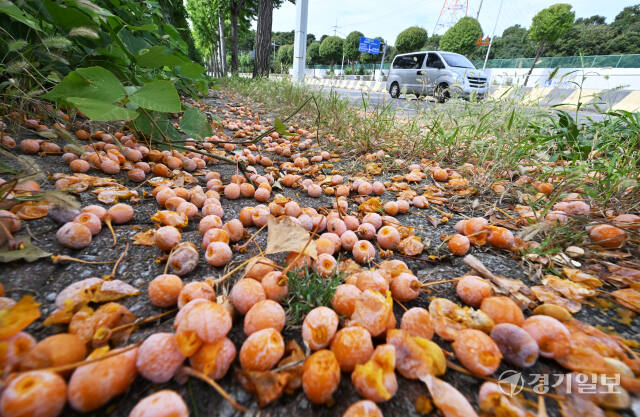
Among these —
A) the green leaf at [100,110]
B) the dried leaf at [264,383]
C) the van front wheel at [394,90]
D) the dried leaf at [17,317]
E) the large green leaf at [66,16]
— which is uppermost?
the van front wheel at [394,90]

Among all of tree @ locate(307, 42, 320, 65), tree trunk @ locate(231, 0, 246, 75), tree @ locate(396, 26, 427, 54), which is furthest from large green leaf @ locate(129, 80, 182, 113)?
tree @ locate(307, 42, 320, 65)

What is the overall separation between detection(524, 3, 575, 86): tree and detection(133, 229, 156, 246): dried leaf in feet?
101

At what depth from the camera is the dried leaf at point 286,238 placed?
3.27 feet

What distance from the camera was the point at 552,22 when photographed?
22.9m

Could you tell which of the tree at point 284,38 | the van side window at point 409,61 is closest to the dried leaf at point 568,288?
the van side window at point 409,61

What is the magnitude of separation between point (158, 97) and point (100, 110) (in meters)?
0.25

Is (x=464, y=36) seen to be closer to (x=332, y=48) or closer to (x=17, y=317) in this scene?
(x=332, y=48)

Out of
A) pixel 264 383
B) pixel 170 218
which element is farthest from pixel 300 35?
pixel 264 383

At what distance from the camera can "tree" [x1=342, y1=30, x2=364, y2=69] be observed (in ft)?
148

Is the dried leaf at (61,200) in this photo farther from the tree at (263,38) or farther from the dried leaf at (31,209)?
the tree at (263,38)

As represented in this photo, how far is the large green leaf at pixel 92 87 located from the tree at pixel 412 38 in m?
42.9

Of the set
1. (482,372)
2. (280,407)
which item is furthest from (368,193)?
(280,407)

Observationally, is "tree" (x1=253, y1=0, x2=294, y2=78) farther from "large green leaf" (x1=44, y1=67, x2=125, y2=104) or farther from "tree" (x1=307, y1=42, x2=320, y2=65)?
"tree" (x1=307, y1=42, x2=320, y2=65)

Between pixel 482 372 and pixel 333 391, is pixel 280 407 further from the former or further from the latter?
pixel 482 372
